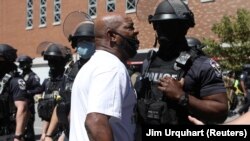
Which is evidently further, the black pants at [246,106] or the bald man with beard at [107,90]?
the black pants at [246,106]

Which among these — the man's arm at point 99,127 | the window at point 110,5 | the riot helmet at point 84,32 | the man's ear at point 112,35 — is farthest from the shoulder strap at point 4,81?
the window at point 110,5

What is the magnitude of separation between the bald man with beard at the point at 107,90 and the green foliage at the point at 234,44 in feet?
56.4

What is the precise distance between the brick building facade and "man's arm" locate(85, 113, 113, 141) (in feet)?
74.5

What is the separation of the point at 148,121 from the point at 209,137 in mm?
1114

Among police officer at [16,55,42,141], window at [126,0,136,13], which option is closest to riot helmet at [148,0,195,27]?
police officer at [16,55,42,141]

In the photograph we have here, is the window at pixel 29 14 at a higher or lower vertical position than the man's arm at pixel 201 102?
lower

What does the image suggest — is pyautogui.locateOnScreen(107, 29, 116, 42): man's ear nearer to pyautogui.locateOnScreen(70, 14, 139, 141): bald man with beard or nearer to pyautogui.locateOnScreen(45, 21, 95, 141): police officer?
pyautogui.locateOnScreen(70, 14, 139, 141): bald man with beard

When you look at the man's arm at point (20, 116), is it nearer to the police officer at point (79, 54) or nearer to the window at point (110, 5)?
the police officer at point (79, 54)

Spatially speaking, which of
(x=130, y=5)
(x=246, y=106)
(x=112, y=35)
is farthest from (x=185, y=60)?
(x=130, y=5)

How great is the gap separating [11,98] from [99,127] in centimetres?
281

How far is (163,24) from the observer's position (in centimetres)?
363

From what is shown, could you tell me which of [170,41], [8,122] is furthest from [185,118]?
[8,122]

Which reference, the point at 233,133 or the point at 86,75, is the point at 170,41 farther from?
the point at 233,133

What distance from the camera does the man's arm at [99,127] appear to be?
9.04 ft
